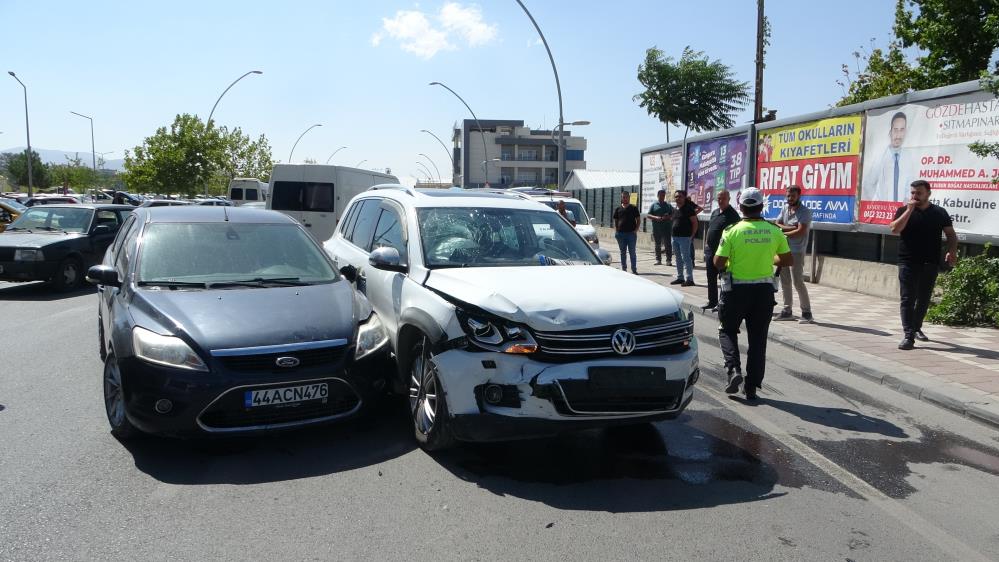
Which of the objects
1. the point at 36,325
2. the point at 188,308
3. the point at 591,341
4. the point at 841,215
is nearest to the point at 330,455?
the point at 188,308

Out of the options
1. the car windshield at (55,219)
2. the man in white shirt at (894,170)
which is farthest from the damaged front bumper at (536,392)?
the car windshield at (55,219)

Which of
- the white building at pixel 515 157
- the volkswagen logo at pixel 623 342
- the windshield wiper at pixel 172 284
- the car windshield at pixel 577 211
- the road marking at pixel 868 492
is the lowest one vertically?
the road marking at pixel 868 492

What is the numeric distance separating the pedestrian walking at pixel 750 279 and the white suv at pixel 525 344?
4.94 ft

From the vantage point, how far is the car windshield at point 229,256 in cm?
548

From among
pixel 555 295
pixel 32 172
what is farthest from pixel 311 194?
pixel 32 172

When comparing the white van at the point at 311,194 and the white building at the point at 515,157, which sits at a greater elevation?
the white building at the point at 515,157

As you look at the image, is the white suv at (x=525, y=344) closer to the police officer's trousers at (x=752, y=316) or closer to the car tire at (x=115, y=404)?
the police officer's trousers at (x=752, y=316)

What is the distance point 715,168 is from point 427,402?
1583 cm

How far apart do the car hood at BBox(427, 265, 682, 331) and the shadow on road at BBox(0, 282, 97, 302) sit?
33.0 feet

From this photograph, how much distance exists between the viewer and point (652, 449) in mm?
4922

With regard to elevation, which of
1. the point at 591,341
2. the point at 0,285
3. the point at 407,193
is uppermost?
the point at 407,193

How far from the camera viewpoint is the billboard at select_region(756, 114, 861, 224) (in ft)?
45.2

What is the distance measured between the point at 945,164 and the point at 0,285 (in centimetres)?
1628

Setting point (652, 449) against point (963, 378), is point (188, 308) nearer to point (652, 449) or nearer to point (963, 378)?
point (652, 449)
